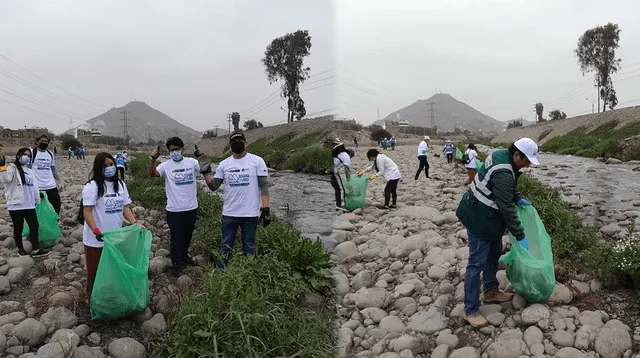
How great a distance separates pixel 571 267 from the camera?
489cm

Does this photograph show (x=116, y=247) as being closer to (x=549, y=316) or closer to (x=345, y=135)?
(x=549, y=316)

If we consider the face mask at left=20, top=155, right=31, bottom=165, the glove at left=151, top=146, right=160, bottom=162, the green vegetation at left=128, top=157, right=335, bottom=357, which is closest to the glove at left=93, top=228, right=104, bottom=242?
the green vegetation at left=128, top=157, right=335, bottom=357

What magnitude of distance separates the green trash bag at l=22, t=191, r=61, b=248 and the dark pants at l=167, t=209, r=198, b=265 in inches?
89.4

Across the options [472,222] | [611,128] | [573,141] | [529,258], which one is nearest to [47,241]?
[472,222]

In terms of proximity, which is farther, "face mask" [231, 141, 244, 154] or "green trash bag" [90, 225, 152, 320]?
"face mask" [231, 141, 244, 154]

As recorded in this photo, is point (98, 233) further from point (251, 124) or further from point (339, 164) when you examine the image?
point (251, 124)

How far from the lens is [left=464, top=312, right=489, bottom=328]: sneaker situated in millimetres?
4176

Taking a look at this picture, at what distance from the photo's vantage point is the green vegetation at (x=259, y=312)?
11.9ft

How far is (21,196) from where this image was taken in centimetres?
627

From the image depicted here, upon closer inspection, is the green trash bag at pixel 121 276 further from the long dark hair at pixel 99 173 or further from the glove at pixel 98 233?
the long dark hair at pixel 99 173

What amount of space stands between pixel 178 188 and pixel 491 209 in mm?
3649

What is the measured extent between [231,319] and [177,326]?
1.68ft

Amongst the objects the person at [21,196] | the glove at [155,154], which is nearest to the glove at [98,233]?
the glove at [155,154]

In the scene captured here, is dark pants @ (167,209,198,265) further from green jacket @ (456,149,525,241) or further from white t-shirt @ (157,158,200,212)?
green jacket @ (456,149,525,241)
